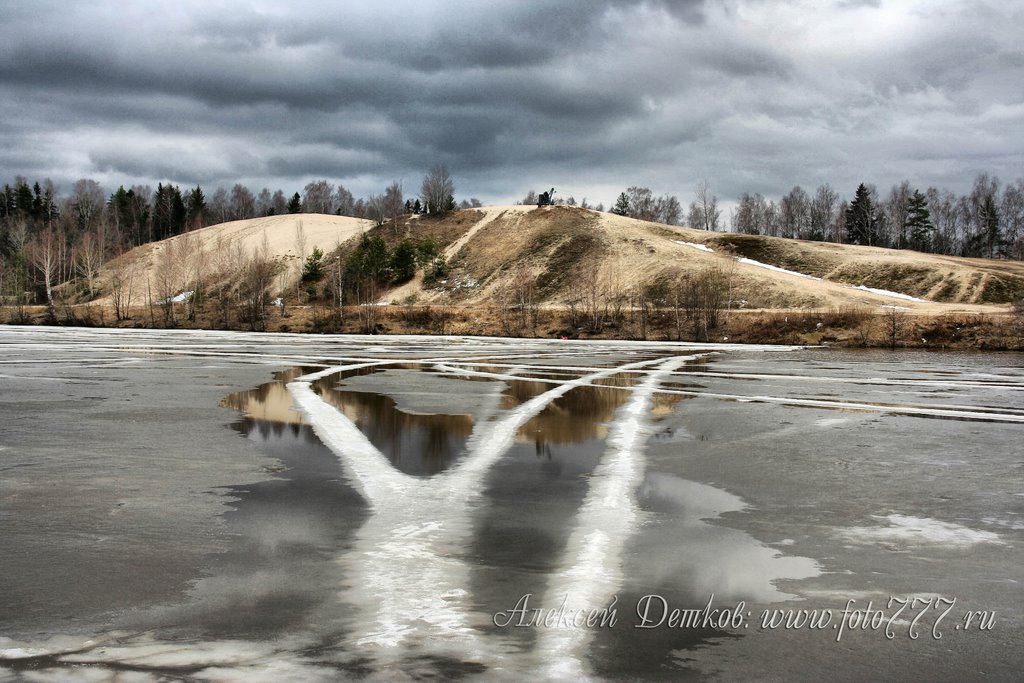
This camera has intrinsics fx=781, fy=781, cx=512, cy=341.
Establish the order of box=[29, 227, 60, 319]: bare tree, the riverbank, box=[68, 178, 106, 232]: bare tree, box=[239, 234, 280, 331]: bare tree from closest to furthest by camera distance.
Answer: the riverbank < box=[239, 234, 280, 331]: bare tree < box=[29, 227, 60, 319]: bare tree < box=[68, 178, 106, 232]: bare tree

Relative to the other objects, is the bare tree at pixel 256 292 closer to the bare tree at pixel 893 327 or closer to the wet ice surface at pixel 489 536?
the bare tree at pixel 893 327

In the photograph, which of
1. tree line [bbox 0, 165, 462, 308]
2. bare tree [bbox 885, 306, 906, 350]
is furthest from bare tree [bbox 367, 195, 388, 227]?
bare tree [bbox 885, 306, 906, 350]

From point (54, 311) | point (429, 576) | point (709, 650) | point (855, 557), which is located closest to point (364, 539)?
point (429, 576)

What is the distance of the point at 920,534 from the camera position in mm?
7277

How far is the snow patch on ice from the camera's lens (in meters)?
7.03

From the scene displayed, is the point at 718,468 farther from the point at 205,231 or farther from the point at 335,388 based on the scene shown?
the point at 205,231

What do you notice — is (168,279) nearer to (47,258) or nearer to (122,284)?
(47,258)

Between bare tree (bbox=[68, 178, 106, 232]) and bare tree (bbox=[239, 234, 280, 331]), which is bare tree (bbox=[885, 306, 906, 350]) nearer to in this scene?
bare tree (bbox=[239, 234, 280, 331])

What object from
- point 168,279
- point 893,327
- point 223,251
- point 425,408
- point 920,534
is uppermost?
point 223,251

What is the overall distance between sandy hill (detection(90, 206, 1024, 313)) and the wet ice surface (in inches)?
2010

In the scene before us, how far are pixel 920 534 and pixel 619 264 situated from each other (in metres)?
82.0

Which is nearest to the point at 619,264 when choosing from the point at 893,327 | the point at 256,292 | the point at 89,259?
the point at 256,292

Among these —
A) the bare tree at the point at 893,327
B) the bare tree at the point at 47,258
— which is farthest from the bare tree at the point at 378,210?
the bare tree at the point at 893,327

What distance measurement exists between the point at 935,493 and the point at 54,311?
8355 cm
